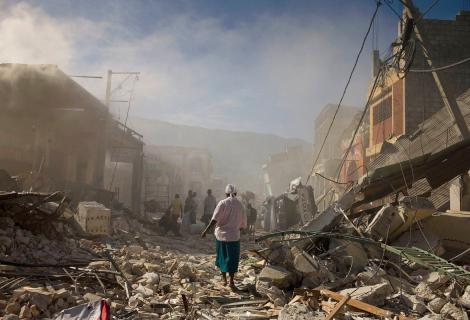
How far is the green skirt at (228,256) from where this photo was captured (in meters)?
5.96

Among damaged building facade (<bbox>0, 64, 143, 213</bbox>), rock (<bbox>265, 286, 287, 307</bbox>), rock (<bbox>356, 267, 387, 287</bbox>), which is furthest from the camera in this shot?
damaged building facade (<bbox>0, 64, 143, 213</bbox>)

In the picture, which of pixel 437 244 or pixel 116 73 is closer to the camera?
pixel 437 244

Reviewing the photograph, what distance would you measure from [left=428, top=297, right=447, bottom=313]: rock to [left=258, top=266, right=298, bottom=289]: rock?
189cm

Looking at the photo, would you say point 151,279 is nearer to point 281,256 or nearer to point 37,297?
point 37,297

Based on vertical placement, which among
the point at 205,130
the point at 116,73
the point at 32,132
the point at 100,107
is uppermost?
the point at 205,130

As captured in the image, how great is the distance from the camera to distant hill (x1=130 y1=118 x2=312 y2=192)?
82.9m

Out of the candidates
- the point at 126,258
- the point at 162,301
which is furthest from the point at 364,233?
the point at 126,258

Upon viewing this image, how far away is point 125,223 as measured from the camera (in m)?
13.1

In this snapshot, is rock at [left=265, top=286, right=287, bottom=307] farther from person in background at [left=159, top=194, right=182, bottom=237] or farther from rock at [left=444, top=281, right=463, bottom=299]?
person in background at [left=159, top=194, right=182, bottom=237]

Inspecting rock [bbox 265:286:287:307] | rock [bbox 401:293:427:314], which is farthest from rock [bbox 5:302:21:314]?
rock [bbox 401:293:427:314]

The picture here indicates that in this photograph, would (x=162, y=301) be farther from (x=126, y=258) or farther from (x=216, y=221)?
(x=126, y=258)

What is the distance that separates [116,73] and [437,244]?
22.2 metres

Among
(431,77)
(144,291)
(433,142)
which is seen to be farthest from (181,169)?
(144,291)

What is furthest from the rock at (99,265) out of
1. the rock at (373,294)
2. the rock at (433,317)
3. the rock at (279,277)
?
the rock at (433,317)
